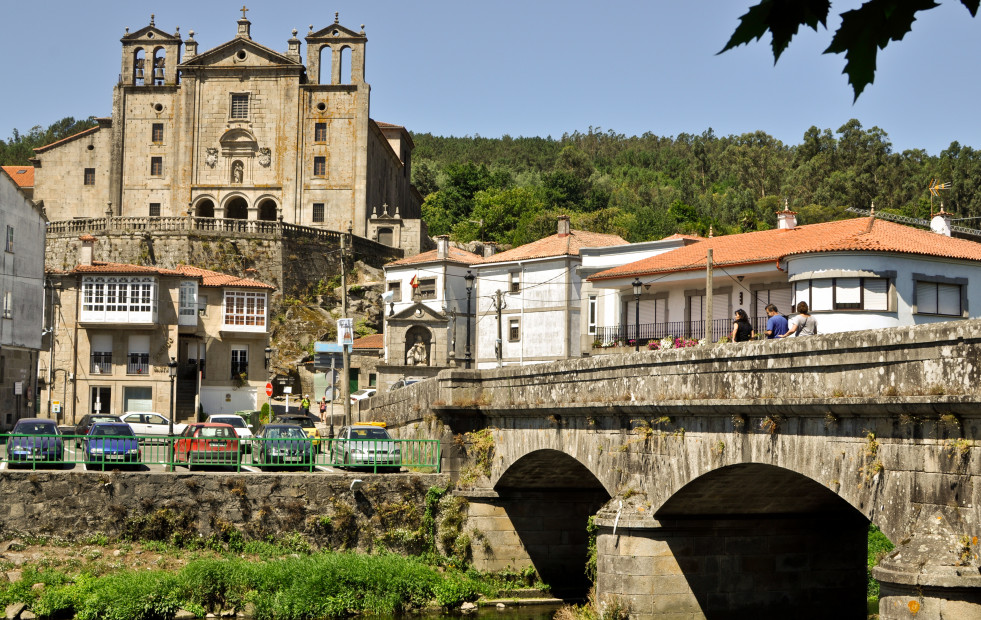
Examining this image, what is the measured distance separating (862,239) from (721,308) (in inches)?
327

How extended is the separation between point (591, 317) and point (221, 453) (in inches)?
1172

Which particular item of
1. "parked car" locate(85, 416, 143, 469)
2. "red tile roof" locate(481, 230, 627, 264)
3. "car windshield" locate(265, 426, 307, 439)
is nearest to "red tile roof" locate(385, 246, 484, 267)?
"red tile roof" locate(481, 230, 627, 264)

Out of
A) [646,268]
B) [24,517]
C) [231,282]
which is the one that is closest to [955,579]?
[24,517]

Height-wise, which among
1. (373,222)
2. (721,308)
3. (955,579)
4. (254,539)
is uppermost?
(373,222)

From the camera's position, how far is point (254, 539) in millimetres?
31266

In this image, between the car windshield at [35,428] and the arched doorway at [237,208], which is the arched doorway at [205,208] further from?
the car windshield at [35,428]

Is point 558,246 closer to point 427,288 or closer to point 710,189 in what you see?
point 427,288

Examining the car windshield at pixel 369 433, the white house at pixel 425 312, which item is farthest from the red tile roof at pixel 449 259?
the car windshield at pixel 369 433

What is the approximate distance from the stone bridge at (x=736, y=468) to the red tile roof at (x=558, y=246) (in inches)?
1376

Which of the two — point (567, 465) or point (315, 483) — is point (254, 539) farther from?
point (567, 465)

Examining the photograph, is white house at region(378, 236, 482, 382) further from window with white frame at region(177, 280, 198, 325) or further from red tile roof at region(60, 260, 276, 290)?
window with white frame at region(177, 280, 198, 325)

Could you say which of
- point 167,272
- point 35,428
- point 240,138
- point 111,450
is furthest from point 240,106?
point 111,450

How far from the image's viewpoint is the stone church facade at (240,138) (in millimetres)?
89188

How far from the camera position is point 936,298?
1410 inches
